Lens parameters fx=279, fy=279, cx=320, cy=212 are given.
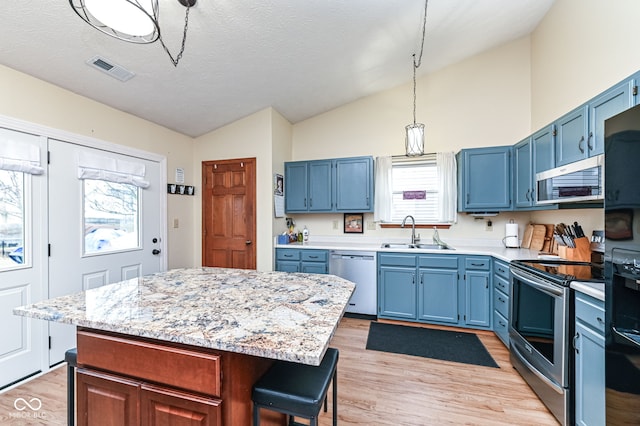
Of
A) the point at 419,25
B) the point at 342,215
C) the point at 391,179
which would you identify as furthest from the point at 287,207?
the point at 419,25

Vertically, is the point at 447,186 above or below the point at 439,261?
above

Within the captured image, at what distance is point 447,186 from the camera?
12.0 ft

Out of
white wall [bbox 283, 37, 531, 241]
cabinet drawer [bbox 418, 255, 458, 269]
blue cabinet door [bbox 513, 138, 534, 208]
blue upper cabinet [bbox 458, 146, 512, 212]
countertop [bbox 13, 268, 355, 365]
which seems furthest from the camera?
white wall [bbox 283, 37, 531, 241]

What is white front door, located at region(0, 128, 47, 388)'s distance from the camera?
2.13 m

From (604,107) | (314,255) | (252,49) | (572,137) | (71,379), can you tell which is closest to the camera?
(71,379)

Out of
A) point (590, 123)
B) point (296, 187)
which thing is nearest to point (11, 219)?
point (296, 187)

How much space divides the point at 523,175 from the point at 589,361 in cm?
205

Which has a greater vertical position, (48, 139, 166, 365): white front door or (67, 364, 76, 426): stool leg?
(48, 139, 166, 365): white front door

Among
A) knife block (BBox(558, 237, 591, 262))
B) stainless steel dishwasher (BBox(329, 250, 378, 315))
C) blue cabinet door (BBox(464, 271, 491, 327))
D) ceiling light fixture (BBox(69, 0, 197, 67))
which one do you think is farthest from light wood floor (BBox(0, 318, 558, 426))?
ceiling light fixture (BBox(69, 0, 197, 67))

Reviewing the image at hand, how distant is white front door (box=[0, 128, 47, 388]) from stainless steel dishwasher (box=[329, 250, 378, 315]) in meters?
2.83

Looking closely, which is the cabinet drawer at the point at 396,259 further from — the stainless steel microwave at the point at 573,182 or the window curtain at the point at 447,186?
the stainless steel microwave at the point at 573,182

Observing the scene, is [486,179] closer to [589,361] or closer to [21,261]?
[589,361]

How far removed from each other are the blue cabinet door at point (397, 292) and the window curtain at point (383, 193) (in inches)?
31.5

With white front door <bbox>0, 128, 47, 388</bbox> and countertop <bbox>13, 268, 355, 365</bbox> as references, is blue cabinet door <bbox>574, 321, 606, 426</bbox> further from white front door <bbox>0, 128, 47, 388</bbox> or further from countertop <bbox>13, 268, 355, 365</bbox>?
white front door <bbox>0, 128, 47, 388</bbox>
